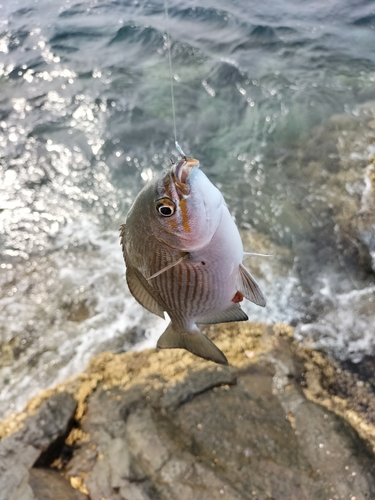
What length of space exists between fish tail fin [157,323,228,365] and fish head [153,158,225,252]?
23.0 inches

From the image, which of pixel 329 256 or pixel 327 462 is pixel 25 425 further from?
pixel 329 256

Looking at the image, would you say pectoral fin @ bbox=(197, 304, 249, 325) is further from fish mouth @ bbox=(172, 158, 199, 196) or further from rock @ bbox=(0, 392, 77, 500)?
rock @ bbox=(0, 392, 77, 500)

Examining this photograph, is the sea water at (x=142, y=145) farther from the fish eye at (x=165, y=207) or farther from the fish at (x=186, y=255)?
the fish eye at (x=165, y=207)

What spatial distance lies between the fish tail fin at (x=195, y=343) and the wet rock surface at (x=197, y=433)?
114cm

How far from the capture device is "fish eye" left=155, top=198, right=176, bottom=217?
55.3 inches

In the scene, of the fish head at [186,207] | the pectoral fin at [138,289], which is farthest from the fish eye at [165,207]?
the pectoral fin at [138,289]

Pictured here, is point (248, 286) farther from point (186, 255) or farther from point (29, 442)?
point (29, 442)

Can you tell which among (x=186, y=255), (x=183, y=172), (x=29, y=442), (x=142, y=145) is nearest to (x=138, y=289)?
(x=186, y=255)

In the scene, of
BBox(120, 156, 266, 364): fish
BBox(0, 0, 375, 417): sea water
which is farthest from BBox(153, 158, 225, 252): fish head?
BBox(0, 0, 375, 417): sea water

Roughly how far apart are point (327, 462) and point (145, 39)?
31.7 feet

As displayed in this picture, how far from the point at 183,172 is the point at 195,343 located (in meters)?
0.92

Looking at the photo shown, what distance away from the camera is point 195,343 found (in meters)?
1.92

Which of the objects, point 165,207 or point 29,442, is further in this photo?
point 29,442

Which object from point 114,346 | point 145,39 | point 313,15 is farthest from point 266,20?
point 114,346
